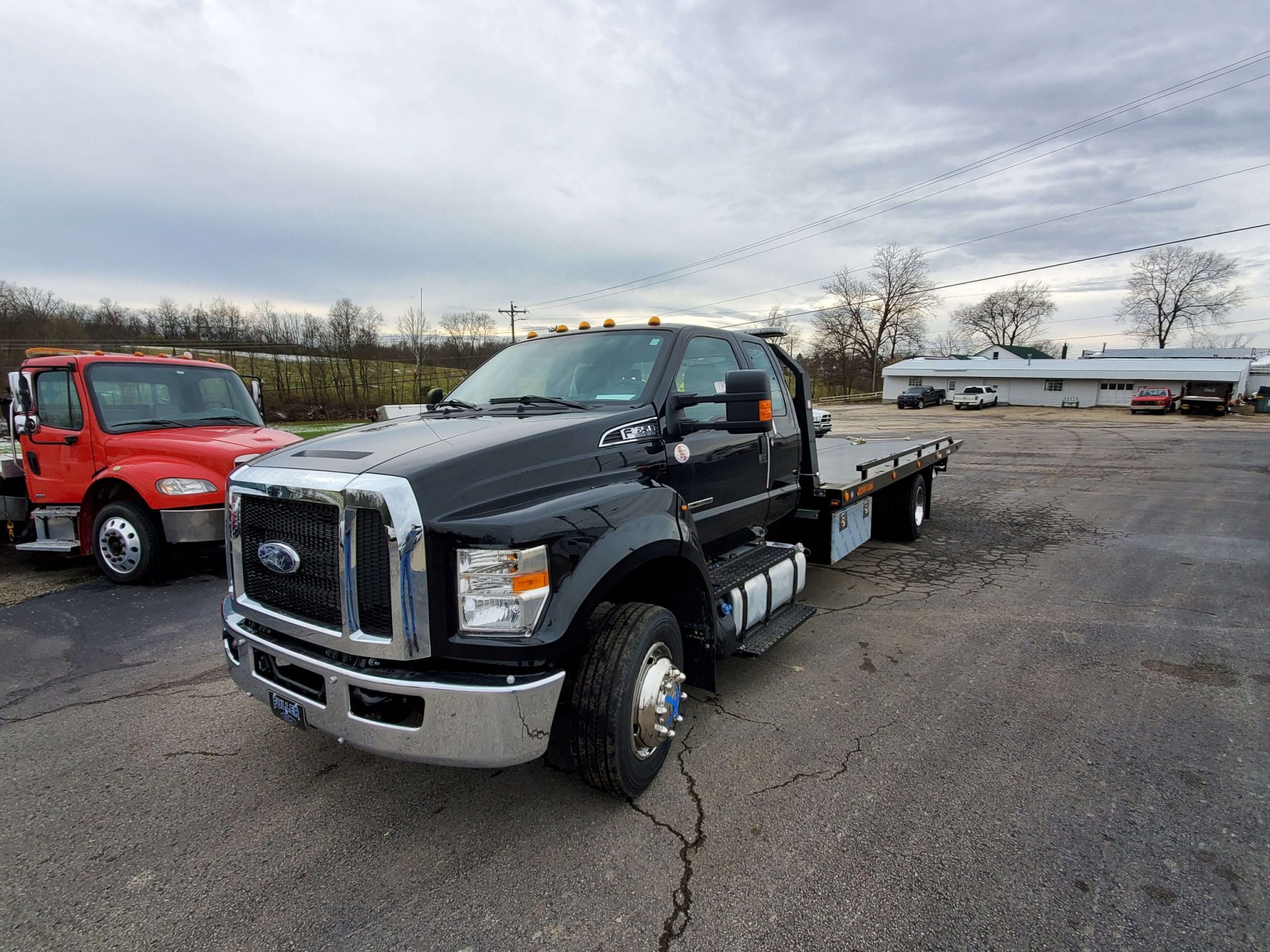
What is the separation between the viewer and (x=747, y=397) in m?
3.15

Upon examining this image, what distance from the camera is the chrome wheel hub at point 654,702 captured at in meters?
2.78

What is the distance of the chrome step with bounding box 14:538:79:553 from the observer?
641cm

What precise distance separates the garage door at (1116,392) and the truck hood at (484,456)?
5909 cm

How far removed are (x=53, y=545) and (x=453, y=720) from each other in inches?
258

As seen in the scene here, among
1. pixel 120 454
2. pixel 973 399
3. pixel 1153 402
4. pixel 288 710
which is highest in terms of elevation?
pixel 120 454

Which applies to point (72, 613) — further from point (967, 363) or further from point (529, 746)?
point (967, 363)

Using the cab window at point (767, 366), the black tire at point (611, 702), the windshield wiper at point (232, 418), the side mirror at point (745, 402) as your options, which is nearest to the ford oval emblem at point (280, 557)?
the black tire at point (611, 702)

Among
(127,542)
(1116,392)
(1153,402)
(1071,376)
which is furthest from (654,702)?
(1116,392)

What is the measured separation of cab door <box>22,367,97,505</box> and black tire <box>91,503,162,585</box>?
612mm

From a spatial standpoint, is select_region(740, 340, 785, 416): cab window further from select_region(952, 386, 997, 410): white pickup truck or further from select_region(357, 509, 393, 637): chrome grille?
select_region(952, 386, 997, 410): white pickup truck

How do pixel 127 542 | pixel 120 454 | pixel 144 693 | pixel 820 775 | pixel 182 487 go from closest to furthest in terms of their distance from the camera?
pixel 820 775, pixel 144 693, pixel 182 487, pixel 127 542, pixel 120 454

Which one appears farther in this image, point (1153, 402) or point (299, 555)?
point (1153, 402)

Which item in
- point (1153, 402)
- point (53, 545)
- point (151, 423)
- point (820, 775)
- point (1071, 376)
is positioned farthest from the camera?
point (1071, 376)

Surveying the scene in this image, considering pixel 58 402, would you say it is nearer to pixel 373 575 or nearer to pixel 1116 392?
pixel 373 575
